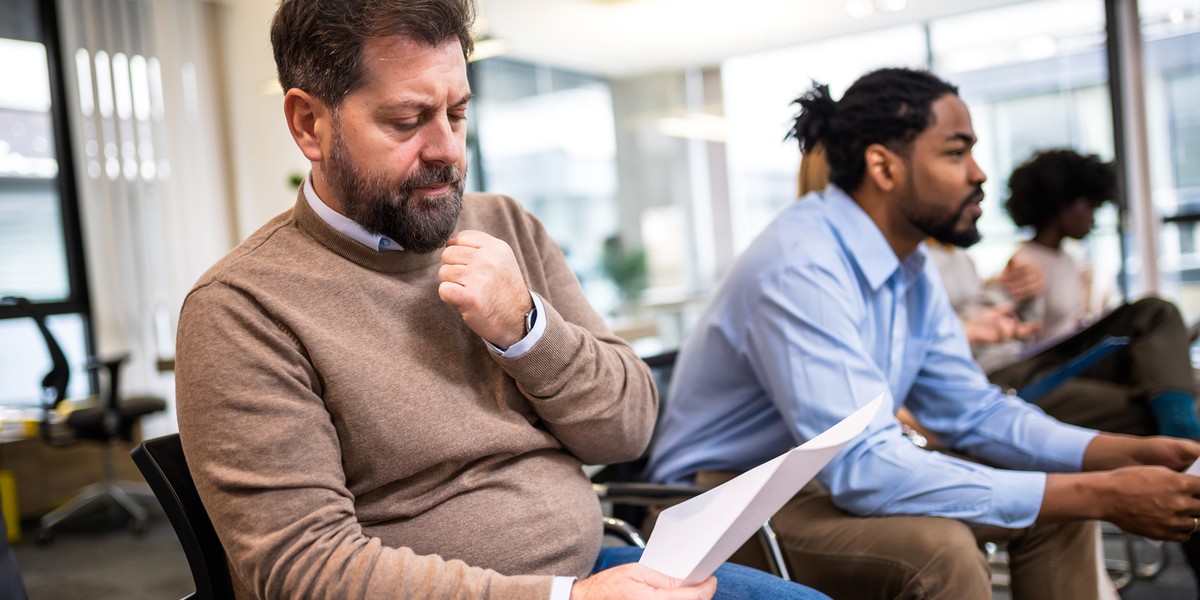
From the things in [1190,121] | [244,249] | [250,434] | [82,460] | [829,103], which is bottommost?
[82,460]

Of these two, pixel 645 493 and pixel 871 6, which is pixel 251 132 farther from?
pixel 645 493

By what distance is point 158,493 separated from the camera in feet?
3.53

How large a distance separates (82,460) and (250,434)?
499 cm

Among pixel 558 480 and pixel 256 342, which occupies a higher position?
pixel 256 342

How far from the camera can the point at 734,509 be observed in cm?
90

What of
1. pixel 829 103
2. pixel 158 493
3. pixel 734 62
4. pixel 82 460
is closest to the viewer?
pixel 158 493

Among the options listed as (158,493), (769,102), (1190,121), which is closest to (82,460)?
(158,493)

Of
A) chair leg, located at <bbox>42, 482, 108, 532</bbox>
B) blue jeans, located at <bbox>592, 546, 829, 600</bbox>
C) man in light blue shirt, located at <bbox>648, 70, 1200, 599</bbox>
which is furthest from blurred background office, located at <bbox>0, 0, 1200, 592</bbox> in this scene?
blue jeans, located at <bbox>592, 546, 829, 600</bbox>

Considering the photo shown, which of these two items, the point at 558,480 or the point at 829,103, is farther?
the point at 829,103

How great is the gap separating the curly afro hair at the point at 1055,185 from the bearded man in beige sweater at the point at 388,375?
2778 mm

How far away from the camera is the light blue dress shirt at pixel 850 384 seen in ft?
4.75

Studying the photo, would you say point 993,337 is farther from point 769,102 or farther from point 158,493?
point 769,102

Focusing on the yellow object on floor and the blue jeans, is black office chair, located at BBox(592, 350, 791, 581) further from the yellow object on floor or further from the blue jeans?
the yellow object on floor

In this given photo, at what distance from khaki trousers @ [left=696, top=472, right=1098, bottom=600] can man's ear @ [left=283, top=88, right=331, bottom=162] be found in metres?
0.96
